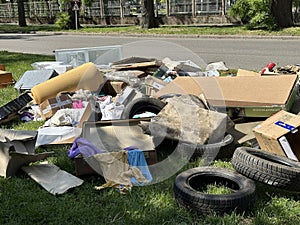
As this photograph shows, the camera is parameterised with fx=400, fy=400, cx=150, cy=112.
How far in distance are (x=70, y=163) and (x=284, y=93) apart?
96.6 inches

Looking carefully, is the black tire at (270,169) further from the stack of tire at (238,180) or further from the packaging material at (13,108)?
the packaging material at (13,108)

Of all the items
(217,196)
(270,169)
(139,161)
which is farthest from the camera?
(139,161)

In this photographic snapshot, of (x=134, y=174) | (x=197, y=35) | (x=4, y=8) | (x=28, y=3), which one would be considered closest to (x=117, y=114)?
(x=134, y=174)

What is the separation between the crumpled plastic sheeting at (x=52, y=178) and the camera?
327cm

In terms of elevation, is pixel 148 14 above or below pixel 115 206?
above

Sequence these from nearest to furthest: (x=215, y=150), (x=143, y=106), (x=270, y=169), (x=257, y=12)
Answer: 1. (x=270, y=169)
2. (x=215, y=150)
3. (x=143, y=106)
4. (x=257, y=12)

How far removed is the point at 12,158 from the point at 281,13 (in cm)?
1564

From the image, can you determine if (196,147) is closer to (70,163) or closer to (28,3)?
(70,163)

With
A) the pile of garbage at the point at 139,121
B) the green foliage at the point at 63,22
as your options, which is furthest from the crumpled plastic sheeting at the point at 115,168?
the green foliage at the point at 63,22

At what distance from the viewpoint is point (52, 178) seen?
11.3 feet

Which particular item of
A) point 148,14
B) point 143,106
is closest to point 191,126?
point 143,106

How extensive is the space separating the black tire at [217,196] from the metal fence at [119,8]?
20699mm

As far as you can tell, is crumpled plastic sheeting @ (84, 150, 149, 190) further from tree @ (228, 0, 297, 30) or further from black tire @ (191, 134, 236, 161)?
tree @ (228, 0, 297, 30)

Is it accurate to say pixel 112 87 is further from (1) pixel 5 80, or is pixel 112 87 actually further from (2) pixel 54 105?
A: (1) pixel 5 80
